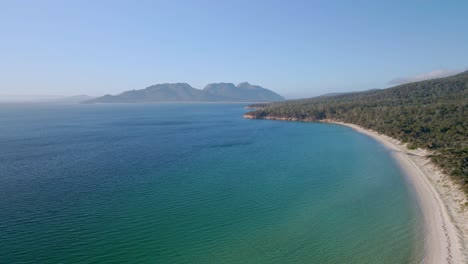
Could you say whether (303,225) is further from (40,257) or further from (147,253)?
(40,257)

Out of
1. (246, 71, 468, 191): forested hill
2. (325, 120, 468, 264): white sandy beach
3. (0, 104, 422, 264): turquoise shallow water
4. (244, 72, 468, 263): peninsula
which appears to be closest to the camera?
(325, 120, 468, 264): white sandy beach

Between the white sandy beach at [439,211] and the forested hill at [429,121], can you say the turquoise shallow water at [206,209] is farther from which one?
the forested hill at [429,121]

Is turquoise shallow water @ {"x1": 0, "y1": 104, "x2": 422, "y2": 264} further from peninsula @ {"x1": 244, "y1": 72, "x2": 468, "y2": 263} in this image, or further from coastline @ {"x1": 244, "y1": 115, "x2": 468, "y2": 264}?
peninsula @ {"x1": 244, "y1": 72, "x2": 468, "y2": 263}

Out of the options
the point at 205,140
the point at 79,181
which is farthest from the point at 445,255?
the point at 205,140

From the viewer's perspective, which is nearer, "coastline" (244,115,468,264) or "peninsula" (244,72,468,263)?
"coastline" (244,115,468,264)

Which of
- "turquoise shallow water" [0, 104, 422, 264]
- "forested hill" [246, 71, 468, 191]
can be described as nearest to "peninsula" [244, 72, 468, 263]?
"forested hill" [246, 71, 468, 191]

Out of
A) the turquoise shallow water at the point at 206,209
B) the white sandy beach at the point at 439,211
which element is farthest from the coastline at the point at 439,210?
the turquoise shallow water at the point at 206,209

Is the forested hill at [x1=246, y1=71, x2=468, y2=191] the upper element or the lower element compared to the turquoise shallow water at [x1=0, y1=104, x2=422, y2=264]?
upper

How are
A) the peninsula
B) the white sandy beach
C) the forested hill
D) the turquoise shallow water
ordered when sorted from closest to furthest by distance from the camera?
the white sandy beach → the turquoise shallow water → the peninsula → the forested hill
